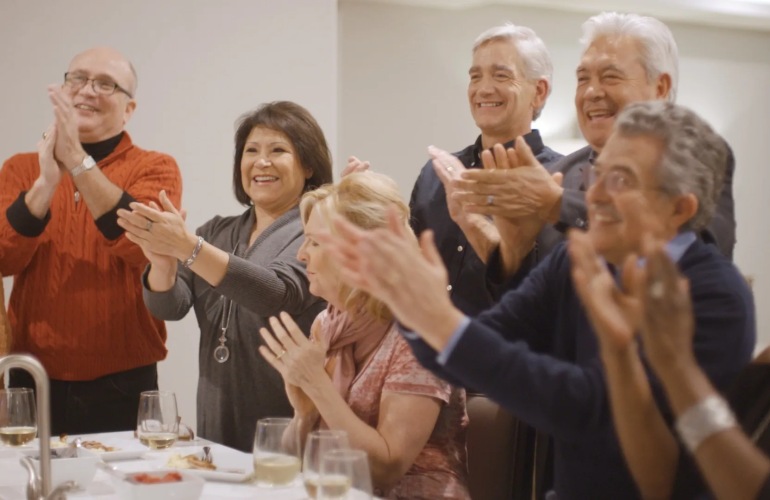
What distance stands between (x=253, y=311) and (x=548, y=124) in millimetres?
3439

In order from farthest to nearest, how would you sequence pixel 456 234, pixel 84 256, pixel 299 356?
pixel 84 256, pixel 456 234, pixel 299 356

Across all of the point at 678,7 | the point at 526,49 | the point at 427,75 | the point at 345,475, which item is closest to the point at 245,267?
the point at 526,49

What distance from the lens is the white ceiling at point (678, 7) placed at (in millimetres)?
5438

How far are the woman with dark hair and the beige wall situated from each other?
2.19m

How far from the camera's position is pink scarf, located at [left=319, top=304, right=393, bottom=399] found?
2.23 meters

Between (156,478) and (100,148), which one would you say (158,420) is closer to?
(156,478)

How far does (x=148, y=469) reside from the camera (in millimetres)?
2184

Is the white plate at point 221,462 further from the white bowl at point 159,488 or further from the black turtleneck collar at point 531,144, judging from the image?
the black turtleneck collar at point 531,144

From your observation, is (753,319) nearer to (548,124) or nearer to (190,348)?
(190,348)

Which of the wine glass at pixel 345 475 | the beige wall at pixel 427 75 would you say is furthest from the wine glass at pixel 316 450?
the beige wall at pixel 427 75

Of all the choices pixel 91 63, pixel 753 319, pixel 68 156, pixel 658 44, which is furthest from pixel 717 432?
pixel 91 63

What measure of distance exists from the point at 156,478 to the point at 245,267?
98 centimetres

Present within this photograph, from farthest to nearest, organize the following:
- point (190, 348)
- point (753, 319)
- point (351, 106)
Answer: point (351, 106), point (190, 348), point (753, 319)

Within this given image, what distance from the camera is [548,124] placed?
229 inches
